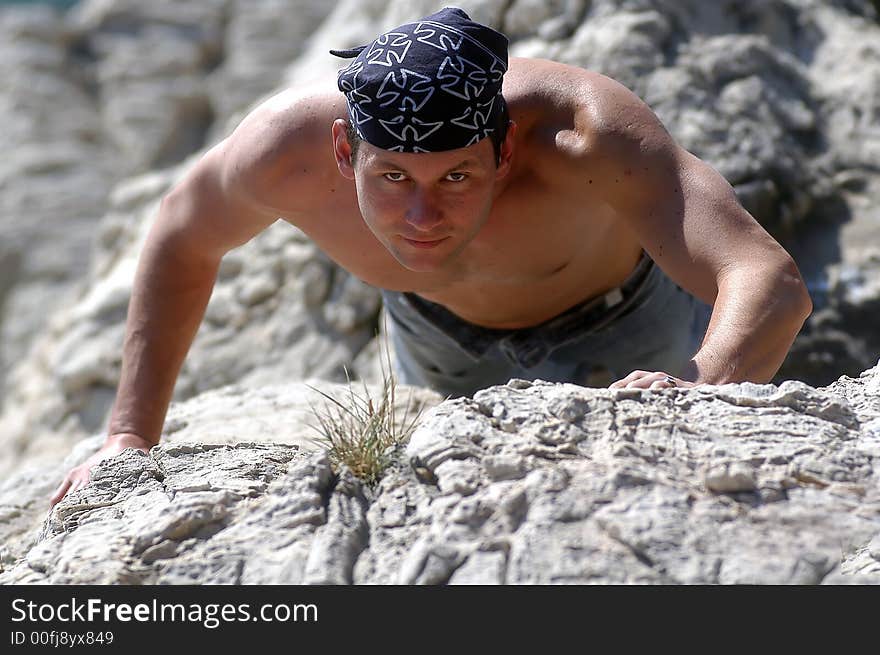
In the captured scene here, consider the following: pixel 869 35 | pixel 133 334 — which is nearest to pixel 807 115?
pixel 869 35

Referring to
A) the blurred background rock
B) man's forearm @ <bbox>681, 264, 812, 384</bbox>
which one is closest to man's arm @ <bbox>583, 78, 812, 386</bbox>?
man's forearm @ <bbox>681, 264, 812, 384</bbox>

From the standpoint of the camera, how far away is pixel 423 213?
217 cm

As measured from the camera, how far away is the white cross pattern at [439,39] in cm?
216

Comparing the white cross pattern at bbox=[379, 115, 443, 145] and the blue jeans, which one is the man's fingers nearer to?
the white cross pattern at bbox=[379, 115, 443, 145]

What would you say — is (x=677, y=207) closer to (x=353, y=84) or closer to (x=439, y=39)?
(x=439, y=39)

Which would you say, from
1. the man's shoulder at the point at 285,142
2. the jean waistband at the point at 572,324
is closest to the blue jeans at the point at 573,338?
the jean waistband at the point at 572,324

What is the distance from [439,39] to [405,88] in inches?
5.1

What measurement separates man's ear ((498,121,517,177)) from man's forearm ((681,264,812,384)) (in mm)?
532

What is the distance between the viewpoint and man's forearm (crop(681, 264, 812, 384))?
1.99 m

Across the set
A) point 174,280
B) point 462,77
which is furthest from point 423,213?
→ point 174,280

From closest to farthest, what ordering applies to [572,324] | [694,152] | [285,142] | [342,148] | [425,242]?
[425,242]
[342,148]
[285,142]
[572,324]
[694,152]

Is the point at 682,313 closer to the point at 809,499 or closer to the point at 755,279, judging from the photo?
the point at 755,279

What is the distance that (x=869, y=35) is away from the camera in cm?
462
